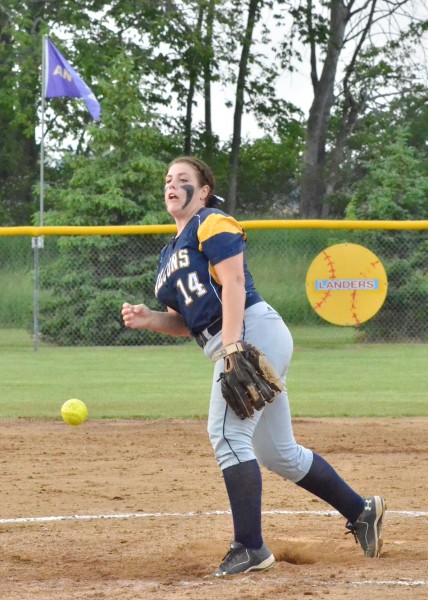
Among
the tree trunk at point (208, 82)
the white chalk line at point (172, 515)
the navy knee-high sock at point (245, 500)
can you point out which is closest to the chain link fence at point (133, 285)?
the white chalk line at point (172, 515)

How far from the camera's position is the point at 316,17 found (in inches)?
1154

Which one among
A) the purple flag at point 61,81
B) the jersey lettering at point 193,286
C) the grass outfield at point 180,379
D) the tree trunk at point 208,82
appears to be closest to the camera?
the jersey lettering at point 193,286

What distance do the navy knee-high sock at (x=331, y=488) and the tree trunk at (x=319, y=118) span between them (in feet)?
84.7

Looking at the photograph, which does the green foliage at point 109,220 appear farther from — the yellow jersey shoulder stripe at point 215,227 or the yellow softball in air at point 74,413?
the yellow jersey shoulder stripe at point 215,227

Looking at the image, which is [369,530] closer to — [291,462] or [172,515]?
[291,462]

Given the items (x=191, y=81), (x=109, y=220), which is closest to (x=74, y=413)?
(x=109, y=220)

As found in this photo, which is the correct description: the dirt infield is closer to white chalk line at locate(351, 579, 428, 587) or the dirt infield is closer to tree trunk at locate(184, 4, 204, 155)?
white chalk line at locate(351, 579, 428, 587)

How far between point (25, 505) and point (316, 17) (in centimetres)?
2548

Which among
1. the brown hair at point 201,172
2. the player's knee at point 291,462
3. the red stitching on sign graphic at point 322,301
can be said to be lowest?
the red stitching on sign graphic at point 322,301

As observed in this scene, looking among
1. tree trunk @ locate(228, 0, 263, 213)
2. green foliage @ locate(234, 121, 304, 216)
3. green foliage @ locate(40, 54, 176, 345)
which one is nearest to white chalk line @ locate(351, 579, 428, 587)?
green foliage @ locate(40, 54, 176, 345)

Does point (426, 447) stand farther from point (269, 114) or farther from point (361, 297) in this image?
point (269, 114)

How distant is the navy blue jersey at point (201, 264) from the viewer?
4.08m

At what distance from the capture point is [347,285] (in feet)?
44.2

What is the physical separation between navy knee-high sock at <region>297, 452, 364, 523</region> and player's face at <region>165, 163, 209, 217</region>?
1165 millimetres
